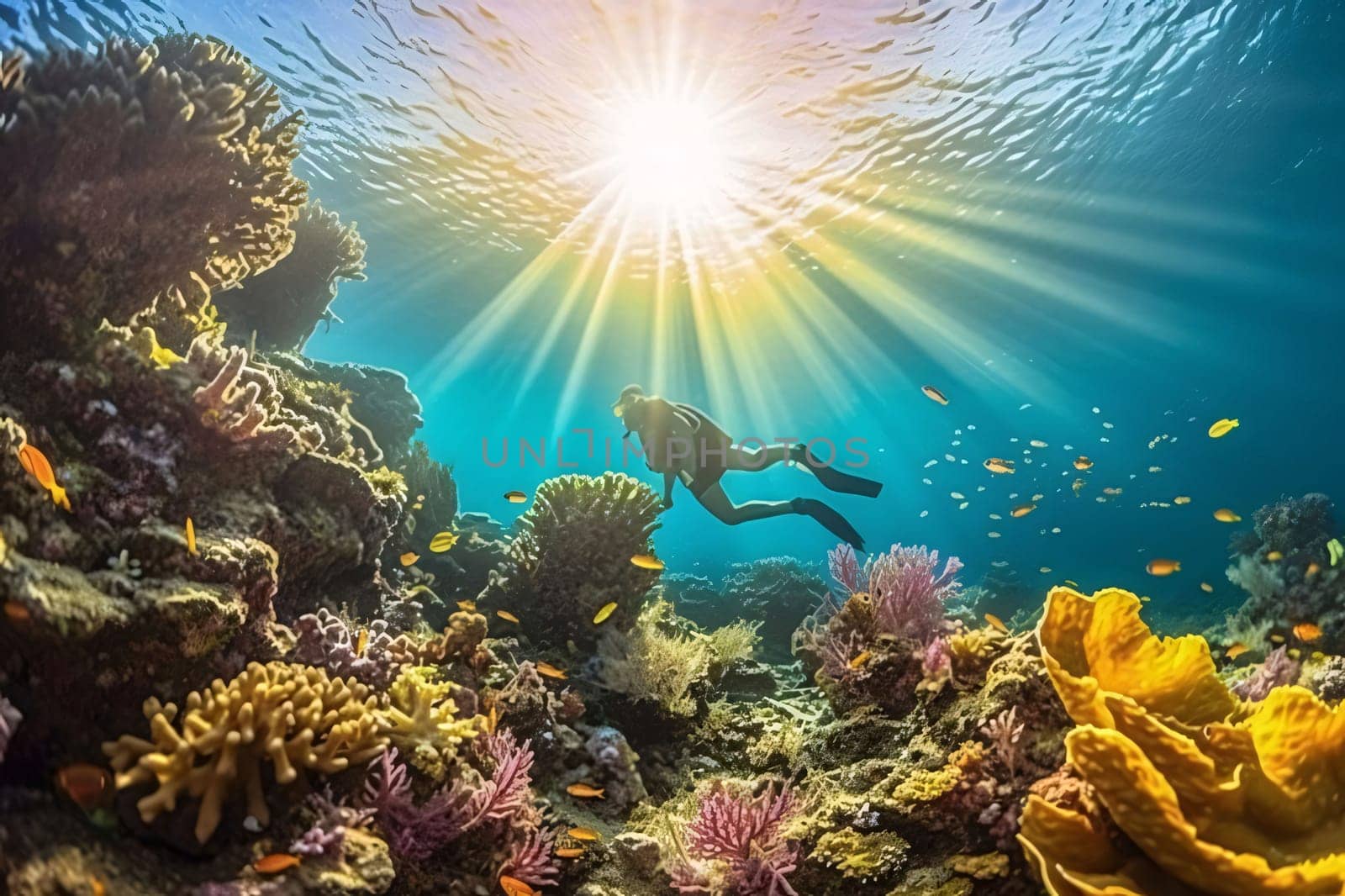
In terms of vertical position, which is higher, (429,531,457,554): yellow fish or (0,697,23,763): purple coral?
(429,531,457,554): yellow fish

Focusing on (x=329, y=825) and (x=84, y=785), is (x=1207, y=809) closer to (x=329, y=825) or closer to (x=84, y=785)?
(x=329, y=825)

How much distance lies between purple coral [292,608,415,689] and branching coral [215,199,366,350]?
21.4ft

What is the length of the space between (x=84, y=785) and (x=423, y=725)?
1.43 m

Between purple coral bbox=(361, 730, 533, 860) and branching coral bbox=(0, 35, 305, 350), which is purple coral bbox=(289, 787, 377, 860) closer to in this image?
purple coral bbox=(361, 730, 533, 860)

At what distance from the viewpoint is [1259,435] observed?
53625 mm

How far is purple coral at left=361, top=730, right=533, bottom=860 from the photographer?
2.94 metres

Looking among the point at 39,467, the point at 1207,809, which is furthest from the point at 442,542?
the point at 1207,809

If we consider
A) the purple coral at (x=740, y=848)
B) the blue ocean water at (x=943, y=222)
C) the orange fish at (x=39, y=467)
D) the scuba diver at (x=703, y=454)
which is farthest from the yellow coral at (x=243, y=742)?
the scuba diver at (x=703, y=454)

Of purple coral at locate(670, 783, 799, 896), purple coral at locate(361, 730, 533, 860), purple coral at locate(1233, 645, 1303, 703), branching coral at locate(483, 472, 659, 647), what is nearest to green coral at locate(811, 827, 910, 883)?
purple coral at locate(670, 783, 799, 896)

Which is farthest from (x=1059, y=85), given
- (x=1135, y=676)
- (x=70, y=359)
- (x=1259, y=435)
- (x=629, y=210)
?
(x=1259, y=435)

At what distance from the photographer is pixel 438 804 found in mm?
3125

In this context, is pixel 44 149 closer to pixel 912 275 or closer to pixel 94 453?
pixel 94 453

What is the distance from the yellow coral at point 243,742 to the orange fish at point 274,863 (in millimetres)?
175

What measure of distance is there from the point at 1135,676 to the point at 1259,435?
70192mm
